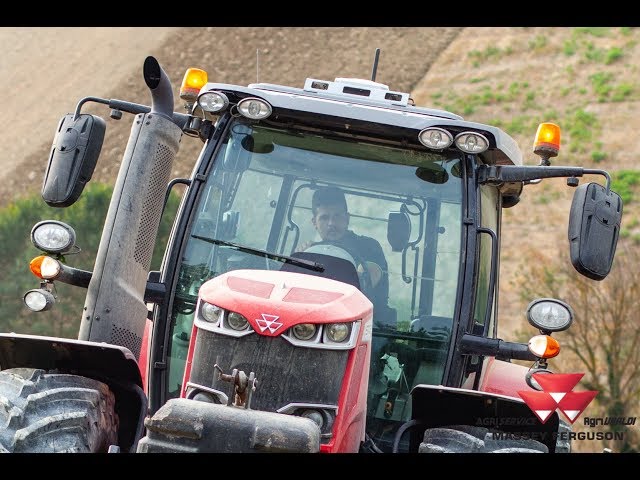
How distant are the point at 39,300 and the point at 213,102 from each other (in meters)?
1.34

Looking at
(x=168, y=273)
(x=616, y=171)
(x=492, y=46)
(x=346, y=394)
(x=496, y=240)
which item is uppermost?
(x=492, y=46)

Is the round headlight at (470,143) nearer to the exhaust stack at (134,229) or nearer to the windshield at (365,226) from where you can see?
the windshield at (365,226)

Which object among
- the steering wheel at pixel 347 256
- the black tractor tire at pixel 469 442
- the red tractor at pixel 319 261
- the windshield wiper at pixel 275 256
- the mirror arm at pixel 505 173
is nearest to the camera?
the black tractor tire at pixel 469 442

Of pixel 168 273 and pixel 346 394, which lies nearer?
pixel 346 394

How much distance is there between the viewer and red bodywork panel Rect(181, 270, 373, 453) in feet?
16.0

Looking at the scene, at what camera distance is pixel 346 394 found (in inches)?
198

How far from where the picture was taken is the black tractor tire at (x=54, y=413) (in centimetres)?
481

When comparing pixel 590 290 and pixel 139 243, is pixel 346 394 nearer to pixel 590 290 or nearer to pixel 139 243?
pixel 139 243

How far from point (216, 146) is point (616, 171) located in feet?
95.6

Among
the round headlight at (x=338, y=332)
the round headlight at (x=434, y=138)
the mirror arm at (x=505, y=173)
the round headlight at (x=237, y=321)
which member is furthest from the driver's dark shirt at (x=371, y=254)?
the round headlight at (x=237, y=321)

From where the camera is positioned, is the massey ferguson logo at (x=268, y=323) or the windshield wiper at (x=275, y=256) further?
the windshield wiper at (x=275, y=256)

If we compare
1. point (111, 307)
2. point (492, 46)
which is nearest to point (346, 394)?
point (111, 307)

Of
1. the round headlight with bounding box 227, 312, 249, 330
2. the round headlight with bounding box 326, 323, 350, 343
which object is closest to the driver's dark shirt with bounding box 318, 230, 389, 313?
the round headlight with bounding box 326, 323, 350, 343

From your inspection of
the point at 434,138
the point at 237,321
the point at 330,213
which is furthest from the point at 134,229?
the point at 434,138
